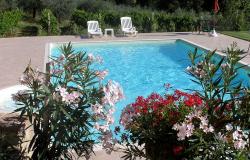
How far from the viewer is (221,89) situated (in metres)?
3.45

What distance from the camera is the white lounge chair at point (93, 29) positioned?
1762cm

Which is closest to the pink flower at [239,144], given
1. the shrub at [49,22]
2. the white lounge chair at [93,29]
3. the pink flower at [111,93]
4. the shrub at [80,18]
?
the pink flower at [111,93]

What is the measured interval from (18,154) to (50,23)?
1529cm

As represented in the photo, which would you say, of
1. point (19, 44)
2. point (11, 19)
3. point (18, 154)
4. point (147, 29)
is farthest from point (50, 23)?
point (18, 154)

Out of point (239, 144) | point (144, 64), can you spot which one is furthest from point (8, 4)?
point (239, 144)

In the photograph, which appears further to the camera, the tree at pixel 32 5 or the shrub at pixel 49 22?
the tree at pixel 32 5

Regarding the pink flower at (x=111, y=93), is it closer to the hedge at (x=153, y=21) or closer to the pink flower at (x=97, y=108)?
the pink flower at (x=97, y=108)

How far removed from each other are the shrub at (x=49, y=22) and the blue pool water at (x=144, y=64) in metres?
2.81

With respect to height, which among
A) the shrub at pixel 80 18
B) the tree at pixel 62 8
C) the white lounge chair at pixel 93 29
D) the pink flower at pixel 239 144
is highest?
the tree at pixel 62 8

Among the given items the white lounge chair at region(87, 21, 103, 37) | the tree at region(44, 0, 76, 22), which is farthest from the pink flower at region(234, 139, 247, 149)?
the tree at region(44, 0, 76, 22)

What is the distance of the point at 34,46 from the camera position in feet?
50.7

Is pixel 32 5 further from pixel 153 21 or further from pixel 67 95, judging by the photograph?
pixel 67 95

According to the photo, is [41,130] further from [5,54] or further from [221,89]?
[5,54]

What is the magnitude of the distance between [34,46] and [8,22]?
347 cm
